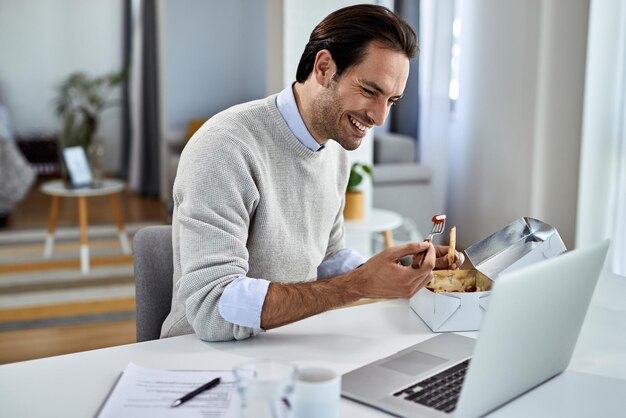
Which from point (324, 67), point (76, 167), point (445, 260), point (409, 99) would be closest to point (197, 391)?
point (445, 260)

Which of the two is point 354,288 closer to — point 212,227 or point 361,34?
point 212,227

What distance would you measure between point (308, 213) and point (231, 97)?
18.5ft

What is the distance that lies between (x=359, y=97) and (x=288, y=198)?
264mm

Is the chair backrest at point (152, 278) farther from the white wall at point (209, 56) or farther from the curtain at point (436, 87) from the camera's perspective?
the white wall at point (209, 56)

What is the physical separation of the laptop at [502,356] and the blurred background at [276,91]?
238 cm

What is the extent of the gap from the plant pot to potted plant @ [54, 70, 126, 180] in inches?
123

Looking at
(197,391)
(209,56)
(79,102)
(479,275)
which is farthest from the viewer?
(79,102)

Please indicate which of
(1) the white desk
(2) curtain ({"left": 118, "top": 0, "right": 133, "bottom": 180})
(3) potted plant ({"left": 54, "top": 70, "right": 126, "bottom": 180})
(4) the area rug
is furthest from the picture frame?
(2) curtain ({"left": 118, "top": 0, "right": 133, "bottom": 180})

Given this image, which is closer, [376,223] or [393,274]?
[393,274]

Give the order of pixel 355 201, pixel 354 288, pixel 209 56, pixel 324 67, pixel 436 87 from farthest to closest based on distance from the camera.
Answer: pixel 209 56, pixel 436 87, pixel 355 201, pixel 324 67, pixel 354 288

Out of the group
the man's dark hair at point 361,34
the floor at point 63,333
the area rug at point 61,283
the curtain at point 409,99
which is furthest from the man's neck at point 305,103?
the curtain at point 409,99

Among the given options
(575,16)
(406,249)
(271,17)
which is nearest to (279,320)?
(406,249)

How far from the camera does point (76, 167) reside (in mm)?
4684

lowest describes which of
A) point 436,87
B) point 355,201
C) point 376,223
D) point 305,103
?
point 376,223
